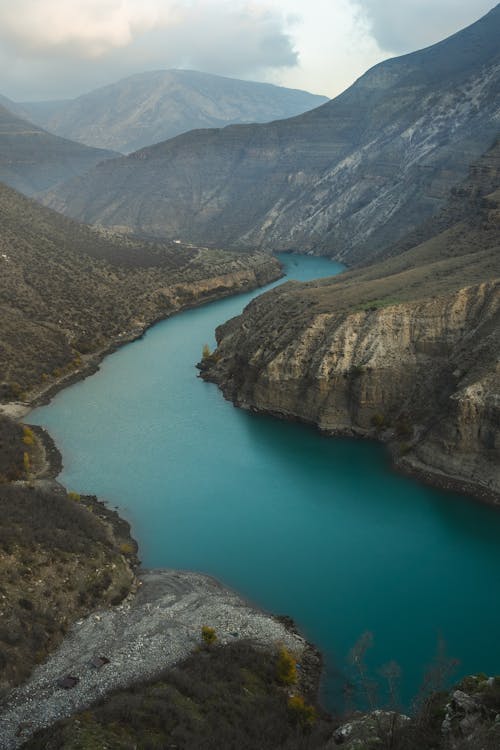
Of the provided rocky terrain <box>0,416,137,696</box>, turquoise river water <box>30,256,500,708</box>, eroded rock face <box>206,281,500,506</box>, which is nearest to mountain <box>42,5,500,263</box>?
eroded rock face <box>206,281,500,506</box>

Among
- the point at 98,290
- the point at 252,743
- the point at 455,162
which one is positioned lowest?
the point at 252,743

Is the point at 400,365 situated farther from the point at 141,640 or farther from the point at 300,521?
the point at 141,640

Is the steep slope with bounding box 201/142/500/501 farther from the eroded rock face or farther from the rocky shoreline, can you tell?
the rocky shoreline

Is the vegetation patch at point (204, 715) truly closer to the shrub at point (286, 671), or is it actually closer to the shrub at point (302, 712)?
the shrub at point (302, 712)

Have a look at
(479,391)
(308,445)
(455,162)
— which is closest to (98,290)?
(308,445)

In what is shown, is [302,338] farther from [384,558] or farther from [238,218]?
[238,218]
